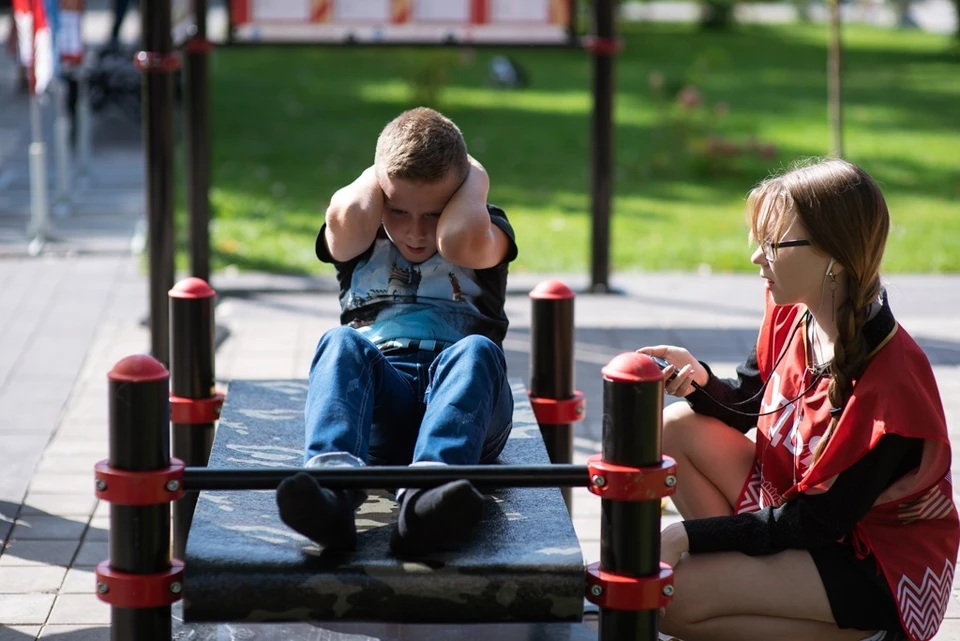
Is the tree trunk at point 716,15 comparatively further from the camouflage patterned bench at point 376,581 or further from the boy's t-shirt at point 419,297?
the camouflage patterned bench at point 376,581

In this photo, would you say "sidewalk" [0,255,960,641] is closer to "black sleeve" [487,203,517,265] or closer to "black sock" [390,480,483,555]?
"black sleeve" [487,203,517,265]

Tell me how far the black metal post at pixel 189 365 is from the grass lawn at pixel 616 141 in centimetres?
282

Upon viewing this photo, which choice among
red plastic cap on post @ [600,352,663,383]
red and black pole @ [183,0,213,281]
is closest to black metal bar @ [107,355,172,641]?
red plastic cap on post @ [600,352,663,383]

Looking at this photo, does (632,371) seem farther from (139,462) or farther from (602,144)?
(602,144)

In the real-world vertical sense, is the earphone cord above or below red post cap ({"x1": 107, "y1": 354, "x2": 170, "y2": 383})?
below

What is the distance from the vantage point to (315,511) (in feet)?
8.38

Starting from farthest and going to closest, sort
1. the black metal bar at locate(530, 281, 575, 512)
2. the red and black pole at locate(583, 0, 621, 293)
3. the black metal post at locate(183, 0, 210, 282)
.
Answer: the red and black pole at locate(583, 0, 621, 293), the black metal post at locate(183, 0, 210, 282), the black metal bar at locate(530, 281, 575, 512)

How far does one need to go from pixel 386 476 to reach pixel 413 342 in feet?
2.84

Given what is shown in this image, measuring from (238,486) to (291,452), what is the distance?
72 cm

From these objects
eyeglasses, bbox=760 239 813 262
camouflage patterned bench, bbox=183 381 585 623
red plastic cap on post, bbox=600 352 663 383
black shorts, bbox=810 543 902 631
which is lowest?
black shorts, bbox=810 543 902 631

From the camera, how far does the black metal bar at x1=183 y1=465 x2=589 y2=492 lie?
8.55ft

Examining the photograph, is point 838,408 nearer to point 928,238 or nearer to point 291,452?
point 291,452

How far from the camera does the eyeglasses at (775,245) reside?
9.37 ft

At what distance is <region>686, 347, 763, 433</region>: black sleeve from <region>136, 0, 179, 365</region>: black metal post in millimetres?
2898
